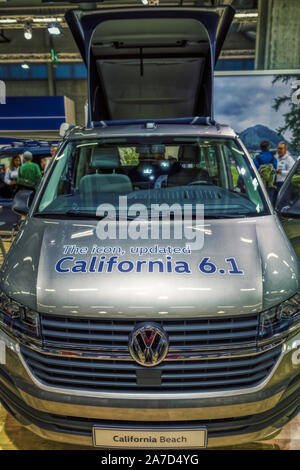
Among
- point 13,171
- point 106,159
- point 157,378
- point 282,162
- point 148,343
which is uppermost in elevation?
point 106,159

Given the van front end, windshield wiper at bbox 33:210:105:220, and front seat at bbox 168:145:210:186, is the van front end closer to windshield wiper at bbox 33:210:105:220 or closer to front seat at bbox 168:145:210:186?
windshield wiper at bbox 33:210:105:220

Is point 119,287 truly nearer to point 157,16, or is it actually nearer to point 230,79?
point 157,16

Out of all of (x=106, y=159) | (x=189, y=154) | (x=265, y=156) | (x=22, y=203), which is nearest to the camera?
(x=22, y=203)

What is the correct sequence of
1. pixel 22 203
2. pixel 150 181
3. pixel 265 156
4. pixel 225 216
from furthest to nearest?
pixel 265 156
pixel 150 181
pixel 22 203
pixel 225 216

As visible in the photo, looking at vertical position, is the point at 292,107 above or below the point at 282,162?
above

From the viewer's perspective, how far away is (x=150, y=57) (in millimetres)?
3869

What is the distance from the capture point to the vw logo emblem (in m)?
1.63

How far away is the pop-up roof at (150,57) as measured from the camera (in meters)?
3.37

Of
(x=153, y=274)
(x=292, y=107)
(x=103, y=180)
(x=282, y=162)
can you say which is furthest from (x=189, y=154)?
(x=292, y=107)

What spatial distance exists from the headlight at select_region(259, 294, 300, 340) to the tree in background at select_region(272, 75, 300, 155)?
6.82 m

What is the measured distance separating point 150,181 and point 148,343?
149 cm

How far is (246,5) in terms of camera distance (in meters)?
10.3

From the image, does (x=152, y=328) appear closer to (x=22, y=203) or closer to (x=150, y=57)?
(x=22, y=203)

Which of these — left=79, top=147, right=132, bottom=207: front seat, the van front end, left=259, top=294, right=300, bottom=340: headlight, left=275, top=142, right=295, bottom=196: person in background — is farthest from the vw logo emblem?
left=275, top=142, right=295, bottom=196: person in background
